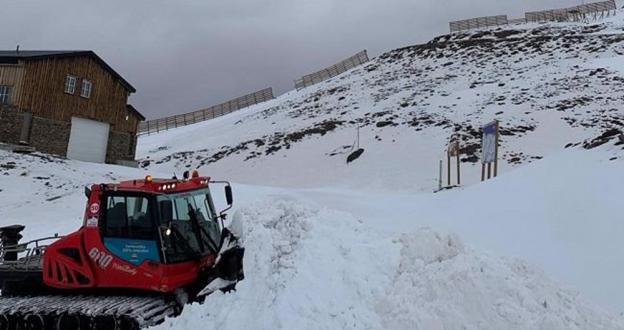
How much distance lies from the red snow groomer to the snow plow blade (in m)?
0.01

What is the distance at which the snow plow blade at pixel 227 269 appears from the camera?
625 cm

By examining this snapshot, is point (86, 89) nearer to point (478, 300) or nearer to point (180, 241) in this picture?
point (180, 241)

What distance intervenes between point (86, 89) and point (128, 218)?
27125mm

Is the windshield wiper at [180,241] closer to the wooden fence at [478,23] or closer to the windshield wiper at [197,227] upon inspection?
the windshield wiper at [197,227]

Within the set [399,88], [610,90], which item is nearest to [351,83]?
[399,88]

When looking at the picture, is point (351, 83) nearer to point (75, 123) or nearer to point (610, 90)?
point (610, 90)

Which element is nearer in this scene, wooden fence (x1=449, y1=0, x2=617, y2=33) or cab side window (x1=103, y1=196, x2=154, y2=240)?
cab side window (x1=103, y1=196, x2=154, y2=240)

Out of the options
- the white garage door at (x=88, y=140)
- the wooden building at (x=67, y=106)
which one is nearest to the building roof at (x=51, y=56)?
the wooden building at (x=67, y=106)

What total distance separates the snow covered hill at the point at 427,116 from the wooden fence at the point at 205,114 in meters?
4.64

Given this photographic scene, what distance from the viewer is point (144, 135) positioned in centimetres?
5828

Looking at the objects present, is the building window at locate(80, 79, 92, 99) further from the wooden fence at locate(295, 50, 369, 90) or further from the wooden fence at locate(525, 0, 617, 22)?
the wooden fence at locate(525, 0, 617, 22)

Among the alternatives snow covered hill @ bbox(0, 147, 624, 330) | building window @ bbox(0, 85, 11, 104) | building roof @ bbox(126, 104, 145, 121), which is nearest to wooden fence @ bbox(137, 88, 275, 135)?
building roof @ bbox(126, 104, 145, 121)

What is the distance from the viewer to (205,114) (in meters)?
64.3

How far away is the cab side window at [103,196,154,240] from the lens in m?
6.67
